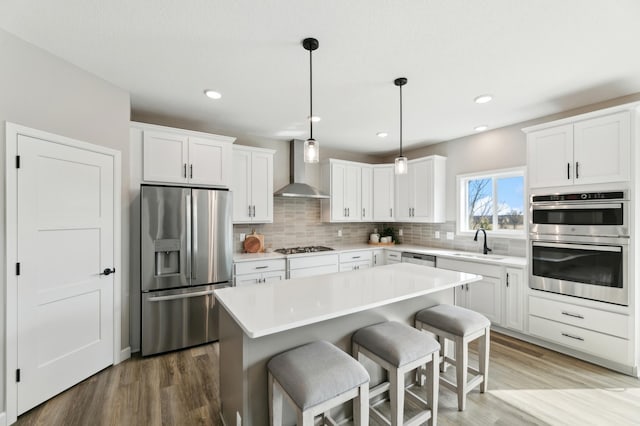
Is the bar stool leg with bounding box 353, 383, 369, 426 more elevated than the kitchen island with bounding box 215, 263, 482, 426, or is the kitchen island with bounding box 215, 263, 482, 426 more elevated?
the kitchen island with bounding box 215, 263, 482, 426

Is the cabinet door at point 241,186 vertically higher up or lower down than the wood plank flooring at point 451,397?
higher up

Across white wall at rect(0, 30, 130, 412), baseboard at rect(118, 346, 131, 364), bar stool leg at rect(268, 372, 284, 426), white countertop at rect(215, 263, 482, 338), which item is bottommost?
baseboard at rect(118, 346, 131, 364)

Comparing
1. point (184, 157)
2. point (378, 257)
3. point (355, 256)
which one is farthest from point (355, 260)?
point (184, 157)

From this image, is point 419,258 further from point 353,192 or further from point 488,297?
point 353,192

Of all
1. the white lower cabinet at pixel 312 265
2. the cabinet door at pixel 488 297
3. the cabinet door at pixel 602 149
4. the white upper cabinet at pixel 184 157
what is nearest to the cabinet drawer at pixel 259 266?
the white lower cabinet at pixel 312 265

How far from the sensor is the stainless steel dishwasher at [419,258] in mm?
3973

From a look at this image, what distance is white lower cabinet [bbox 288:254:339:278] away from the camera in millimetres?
3823

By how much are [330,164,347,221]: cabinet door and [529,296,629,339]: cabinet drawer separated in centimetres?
272

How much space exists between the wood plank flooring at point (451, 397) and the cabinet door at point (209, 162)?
192 cm

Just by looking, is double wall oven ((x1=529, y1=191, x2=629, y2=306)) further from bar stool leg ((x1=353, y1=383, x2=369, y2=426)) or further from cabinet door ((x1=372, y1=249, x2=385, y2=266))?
bar stool leg ((x1=353, y1=383, x2=369, y2=426))

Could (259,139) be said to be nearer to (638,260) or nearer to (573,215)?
(573,215)

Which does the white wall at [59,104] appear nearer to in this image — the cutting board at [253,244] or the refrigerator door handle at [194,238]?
the refrigerator door handle at [194,238]

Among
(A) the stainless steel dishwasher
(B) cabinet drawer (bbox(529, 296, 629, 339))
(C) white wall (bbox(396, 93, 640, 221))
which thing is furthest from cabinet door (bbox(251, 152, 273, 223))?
(B) cabinet drawer (bbox(529, 296, 629, 339))

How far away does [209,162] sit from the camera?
332cm
